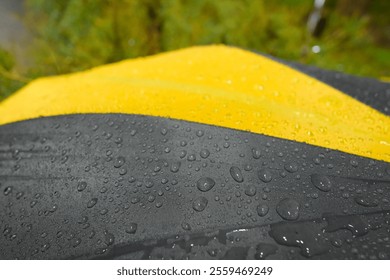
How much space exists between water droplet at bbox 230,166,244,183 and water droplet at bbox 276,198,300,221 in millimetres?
103

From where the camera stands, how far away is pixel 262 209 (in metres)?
0.69

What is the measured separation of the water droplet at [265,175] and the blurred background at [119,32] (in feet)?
4.98

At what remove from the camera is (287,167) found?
2.47 feet

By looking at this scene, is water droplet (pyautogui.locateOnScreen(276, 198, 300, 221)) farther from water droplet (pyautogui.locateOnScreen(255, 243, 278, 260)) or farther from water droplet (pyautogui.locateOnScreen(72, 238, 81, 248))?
water droplet (pyautogui.locateOnScreen(72, 238, 81, 248))

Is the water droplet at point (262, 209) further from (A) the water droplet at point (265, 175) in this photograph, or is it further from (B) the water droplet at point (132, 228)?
(B) the water droplet at point (132, 228)

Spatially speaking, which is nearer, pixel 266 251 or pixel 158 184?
pixel 266 251

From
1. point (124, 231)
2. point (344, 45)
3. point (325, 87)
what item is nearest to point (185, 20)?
point (325, 87)

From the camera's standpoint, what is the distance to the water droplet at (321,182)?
0.72 meters

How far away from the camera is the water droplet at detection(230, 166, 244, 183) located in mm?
731

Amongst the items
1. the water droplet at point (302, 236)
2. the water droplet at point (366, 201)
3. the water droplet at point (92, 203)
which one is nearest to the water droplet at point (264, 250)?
the water droplet at point (302, 236)

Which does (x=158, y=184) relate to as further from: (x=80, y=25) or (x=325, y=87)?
(x=80, y=25)

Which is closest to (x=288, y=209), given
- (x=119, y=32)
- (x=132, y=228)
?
(x=132, y=228)

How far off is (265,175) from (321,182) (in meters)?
0.13
